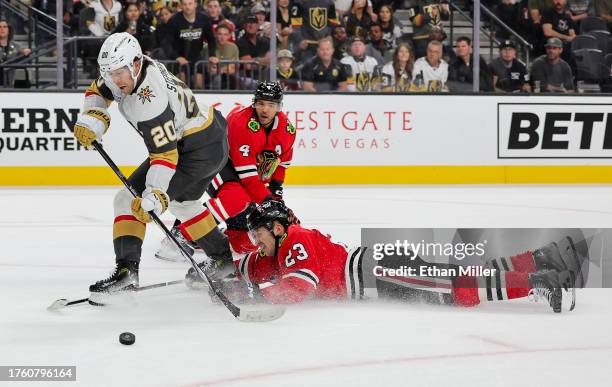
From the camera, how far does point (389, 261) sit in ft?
12.2

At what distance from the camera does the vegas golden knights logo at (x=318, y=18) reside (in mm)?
9352

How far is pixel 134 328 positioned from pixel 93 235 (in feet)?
8.32

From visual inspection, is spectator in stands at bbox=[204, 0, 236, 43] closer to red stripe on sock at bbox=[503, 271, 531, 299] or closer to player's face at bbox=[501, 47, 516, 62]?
player's face at bbox=[501, 47, 516, 62]

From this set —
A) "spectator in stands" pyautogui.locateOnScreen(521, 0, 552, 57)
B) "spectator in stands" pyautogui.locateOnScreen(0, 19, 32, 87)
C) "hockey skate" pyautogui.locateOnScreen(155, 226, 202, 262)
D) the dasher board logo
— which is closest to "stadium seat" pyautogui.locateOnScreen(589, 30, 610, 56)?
"spectator in stands" pyautogui.locateOnScreen(521, 0, 552, 57)

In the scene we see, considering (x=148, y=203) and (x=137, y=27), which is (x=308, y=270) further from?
(x=137, y=27)

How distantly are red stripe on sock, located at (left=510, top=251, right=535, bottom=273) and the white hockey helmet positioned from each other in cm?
158

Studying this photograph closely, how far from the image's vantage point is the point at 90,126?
399 centimetres

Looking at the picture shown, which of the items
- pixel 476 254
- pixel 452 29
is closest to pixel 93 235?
pixel 476 254

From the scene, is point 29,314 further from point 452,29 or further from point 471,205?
point 452,29

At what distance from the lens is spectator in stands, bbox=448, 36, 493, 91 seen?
9.33 m

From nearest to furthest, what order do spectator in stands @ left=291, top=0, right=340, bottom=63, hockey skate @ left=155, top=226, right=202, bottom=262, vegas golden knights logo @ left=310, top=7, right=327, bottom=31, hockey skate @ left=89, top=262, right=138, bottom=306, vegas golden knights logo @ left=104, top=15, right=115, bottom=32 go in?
1. hockey skate @ left=89, top=262, right=138, bottom=306
2. hockey skate @ left=155, top=226, right=202, bottom=262
3. vegas golden knights logo @ left=104, top=15, right=115, bottom=32
4. spectator in stands @ left=291, top=0, right=340, bottom=63
5. vegas golden knights logo @ left=310, top=7, right=327, bottom=31

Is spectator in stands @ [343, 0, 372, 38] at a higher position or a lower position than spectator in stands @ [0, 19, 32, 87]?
higher

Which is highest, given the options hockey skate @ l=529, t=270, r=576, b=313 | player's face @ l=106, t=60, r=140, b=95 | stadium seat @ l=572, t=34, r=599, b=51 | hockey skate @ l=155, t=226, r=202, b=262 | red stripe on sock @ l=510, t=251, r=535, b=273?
stadium seat @ l=572, t=34, r=599, b=51

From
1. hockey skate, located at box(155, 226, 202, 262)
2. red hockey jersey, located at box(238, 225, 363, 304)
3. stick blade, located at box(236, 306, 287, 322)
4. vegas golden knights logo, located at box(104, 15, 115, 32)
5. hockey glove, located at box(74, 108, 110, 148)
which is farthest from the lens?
vegas golden knights logo, located at box(104, 15, 115, 32)
